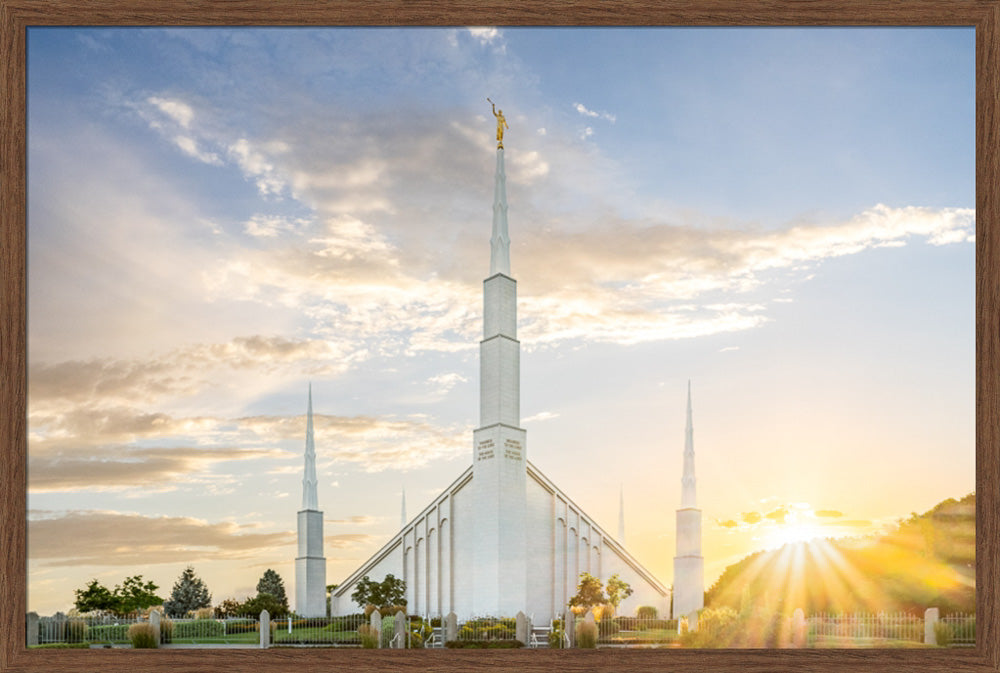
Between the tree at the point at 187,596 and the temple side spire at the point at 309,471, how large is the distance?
1.49m

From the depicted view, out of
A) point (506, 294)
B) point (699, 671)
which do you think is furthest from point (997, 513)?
point (506, 294)

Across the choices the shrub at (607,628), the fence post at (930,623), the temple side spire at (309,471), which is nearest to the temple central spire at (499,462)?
the shrub at (607,628)

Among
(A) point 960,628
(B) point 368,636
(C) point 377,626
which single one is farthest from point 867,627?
(B) point 368,636

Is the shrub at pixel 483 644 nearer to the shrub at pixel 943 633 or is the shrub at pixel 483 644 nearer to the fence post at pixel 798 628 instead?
the fence post at pixel 798 628

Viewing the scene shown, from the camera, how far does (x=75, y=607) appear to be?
24.5 feet

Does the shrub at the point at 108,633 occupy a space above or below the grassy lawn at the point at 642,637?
above

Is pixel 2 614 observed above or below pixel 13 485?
below

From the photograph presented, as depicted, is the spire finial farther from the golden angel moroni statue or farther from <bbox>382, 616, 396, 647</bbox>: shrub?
<bbox>382, 616, 396, 647</bbox>: shrub

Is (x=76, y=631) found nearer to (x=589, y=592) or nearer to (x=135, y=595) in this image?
(x=135, y=595)

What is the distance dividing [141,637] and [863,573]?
7.36 metres

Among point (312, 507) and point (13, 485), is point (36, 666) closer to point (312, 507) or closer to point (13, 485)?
point (13, 485)

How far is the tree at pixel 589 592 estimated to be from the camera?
13434 millimetres

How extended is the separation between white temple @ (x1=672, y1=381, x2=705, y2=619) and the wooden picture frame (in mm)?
5339

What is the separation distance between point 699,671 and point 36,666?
13.4 feet
